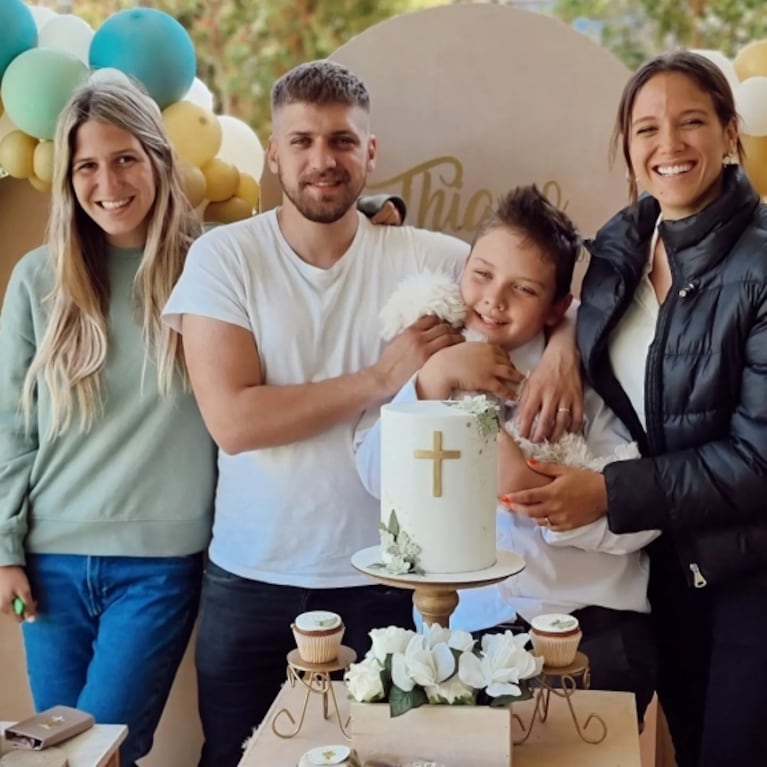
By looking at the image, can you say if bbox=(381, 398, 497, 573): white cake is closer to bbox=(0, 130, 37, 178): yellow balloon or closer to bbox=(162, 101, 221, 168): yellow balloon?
bbox=(162, 101, 221, 168): yellow balloon

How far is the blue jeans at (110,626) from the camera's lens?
206 cm

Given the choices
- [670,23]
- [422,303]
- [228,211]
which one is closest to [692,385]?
[422,303]

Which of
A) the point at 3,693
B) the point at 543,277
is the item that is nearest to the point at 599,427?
the point at 543,277

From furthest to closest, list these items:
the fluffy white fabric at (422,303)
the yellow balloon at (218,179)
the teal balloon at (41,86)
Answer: the yellow balloon at (218,179)
the teal balloon at (41,86)
the fluffy white fabric at (422,303)

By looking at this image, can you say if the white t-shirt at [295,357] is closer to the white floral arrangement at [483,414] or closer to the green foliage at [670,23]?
the white floral arrangement at [483,414]

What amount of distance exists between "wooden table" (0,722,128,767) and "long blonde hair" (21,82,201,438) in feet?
2.12

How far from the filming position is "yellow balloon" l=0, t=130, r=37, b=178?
2.37m

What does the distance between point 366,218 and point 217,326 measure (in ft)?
1.26

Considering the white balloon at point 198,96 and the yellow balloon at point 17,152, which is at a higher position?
the white balloon at point 198,96

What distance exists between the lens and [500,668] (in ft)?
4.22

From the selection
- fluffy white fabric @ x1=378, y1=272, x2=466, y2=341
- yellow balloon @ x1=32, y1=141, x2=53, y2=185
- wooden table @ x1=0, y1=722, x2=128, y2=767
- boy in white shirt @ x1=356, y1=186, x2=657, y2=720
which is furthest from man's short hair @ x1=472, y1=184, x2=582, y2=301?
yellow balloon @ x1=32, y1=141, x2=53, y2=185

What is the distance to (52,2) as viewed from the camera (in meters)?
7.81

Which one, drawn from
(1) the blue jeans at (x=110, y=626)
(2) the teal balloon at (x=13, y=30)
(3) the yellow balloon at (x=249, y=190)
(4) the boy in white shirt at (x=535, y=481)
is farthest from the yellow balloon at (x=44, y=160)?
(4) the boy in white shirt at (x=535, y=481)

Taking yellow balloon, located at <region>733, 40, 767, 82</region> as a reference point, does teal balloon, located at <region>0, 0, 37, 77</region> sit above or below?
above
